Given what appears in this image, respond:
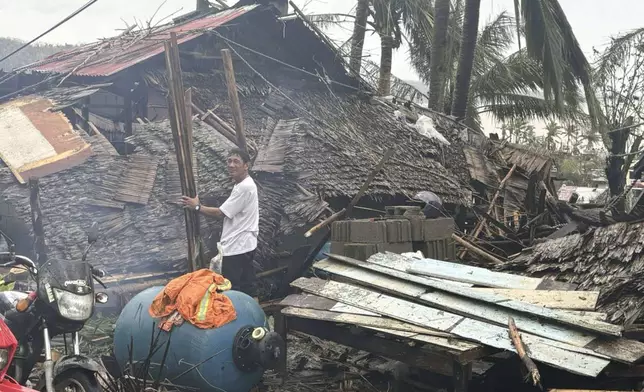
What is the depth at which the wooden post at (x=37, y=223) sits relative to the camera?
753 centimetres

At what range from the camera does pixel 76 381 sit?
4188mm

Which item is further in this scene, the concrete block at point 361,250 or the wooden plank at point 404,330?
the concrete block at point 361,250

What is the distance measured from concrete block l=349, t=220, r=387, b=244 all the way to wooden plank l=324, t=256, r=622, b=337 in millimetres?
965

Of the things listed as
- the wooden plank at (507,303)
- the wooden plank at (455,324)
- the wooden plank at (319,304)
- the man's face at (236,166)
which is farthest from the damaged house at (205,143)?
the wooden plank at (507,303)

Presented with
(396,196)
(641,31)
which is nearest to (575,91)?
(641,31)

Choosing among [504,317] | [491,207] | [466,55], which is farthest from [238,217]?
[466,55]

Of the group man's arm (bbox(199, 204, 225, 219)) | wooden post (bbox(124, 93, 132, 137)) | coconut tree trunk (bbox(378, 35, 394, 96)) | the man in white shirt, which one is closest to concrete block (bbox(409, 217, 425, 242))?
the man in white shirt

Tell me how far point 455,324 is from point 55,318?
2.67 m

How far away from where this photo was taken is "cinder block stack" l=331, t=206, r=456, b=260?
22.5ft

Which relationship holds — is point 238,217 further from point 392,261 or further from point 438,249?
point 438,249

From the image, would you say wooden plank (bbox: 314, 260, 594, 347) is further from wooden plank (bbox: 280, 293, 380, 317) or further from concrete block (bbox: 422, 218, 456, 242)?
concrete block (bbox: 422, 218, 456, 242)

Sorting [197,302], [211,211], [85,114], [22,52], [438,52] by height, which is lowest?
[197,302]

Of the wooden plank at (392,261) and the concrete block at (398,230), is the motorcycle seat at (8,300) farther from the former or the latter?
→ the concrete block at (398,230)

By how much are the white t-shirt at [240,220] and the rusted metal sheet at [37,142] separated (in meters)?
2.90
